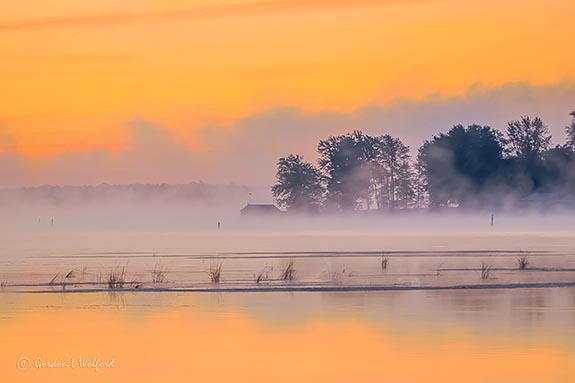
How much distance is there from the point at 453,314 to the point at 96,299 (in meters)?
11.2

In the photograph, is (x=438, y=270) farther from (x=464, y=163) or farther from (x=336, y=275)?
(x=464, y=163)

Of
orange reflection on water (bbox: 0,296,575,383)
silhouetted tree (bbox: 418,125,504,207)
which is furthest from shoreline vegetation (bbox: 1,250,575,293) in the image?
silhouetted tree (bbox: 418,125,504,207)

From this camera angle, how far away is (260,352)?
85.0ft

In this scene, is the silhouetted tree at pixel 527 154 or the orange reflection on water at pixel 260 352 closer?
the orange reflection on water at pixel 260 352

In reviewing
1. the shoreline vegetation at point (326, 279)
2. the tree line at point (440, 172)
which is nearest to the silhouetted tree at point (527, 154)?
the tree line at point (440, 172)

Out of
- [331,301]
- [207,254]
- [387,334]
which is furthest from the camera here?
[207,254]

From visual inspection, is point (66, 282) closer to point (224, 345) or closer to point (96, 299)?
point (96, 299)

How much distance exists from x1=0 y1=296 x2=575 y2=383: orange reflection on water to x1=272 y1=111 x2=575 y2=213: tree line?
122 metres

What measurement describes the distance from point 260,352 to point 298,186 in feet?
489

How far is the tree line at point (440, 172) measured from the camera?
151875 millimetres

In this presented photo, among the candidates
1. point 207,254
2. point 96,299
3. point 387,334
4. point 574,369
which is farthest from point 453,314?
point 207,254

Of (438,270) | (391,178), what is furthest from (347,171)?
(438,270)

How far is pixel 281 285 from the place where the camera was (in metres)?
42.5

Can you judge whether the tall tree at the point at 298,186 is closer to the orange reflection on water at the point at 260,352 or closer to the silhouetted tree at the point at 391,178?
the silhouetted tree at the point at 391,178
